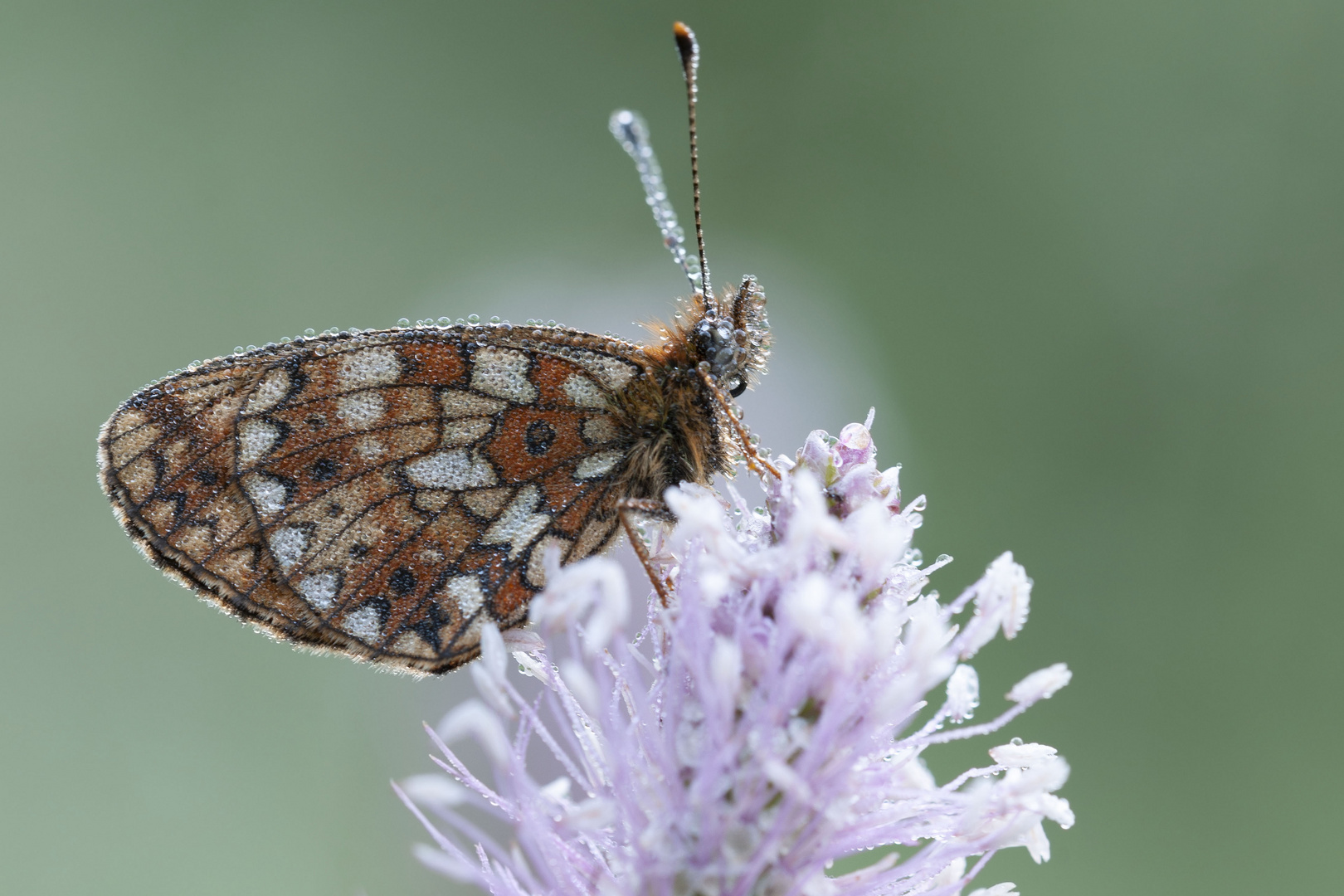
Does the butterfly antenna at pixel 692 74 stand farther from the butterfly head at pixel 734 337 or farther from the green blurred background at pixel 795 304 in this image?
the green blurred background at pixel 795 304

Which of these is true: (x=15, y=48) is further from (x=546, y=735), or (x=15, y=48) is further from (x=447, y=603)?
(x=546, y=735)

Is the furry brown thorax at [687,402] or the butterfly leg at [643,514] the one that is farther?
the furry brown thorax at [687,402]

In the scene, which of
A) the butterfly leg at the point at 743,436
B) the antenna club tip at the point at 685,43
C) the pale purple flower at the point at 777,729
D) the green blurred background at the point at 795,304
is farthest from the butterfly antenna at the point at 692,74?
the green blurred background at the point at 795,304

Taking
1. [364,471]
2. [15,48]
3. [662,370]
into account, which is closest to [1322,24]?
[662,370]

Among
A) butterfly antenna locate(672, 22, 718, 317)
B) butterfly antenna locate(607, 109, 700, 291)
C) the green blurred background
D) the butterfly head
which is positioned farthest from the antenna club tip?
the green blurred background

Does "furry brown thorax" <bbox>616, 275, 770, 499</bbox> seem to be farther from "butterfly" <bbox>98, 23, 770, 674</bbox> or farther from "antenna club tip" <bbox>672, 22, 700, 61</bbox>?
"antenna club tip" <bbox>672, 22, 700, 61</bbox>

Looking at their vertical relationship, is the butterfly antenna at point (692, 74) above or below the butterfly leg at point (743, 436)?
above
